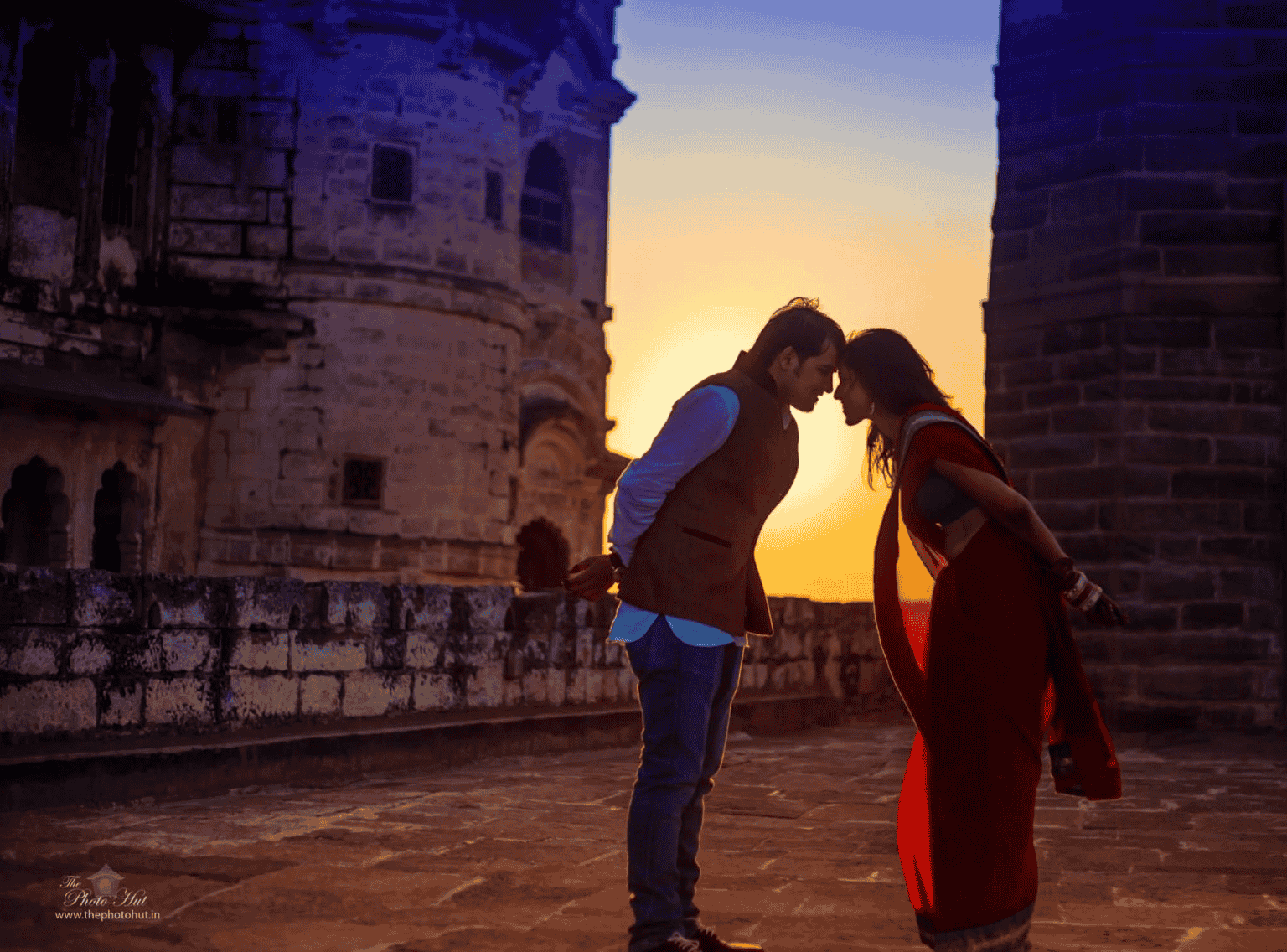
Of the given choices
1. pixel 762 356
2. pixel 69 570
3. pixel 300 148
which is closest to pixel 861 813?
pixel 762 356

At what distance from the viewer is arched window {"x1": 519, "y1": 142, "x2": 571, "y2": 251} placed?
23.4 m

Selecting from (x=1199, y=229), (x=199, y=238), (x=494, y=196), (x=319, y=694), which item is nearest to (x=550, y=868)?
(x=319, y=694)

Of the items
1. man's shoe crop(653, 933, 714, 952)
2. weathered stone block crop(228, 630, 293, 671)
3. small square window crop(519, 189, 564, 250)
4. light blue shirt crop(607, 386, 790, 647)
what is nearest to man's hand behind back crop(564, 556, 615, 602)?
light blue shirt crop(607, 386, 790, 647)

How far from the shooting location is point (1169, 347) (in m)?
11.5

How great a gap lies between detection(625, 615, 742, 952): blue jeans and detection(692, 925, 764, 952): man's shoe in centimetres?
3

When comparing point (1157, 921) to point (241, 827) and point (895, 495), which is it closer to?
point (895, 495)

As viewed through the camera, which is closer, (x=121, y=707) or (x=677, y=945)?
(x=677, y=945)

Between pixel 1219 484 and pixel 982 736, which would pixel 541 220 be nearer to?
pixel 1219 484

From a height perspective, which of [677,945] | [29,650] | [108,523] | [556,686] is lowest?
[677,945]

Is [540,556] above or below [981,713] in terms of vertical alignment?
above

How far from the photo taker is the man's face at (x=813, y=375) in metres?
4.21

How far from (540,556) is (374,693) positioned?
1529 centimetres

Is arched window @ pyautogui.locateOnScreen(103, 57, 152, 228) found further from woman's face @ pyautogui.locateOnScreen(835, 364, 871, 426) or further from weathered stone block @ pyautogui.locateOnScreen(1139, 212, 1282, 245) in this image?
woman's face @ pyautogui.locateOnScreen(835, 364, 871, 426)

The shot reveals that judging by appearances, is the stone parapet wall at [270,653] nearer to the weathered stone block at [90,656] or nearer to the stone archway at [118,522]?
the weathered stone block at [90,656]
